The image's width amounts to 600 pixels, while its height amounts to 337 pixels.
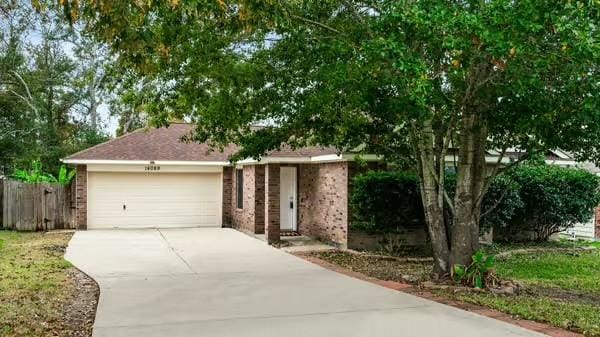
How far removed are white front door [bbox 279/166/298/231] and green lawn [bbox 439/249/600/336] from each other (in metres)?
6.96

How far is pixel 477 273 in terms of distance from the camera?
9.70 m

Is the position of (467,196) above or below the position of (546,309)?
above

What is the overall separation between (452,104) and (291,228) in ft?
32.8

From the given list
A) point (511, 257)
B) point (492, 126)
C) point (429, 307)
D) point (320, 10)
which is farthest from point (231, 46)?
point (511, 257)

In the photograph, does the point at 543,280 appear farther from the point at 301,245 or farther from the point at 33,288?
the point at 33,288

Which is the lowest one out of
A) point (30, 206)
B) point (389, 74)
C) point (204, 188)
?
point (30, 206)

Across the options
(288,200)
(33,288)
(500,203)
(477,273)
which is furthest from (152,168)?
(477,273)

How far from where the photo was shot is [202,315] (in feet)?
24.0

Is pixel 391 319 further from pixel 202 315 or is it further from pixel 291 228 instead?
pixel 291 228

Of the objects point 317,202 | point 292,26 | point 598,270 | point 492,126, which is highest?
point 292,26

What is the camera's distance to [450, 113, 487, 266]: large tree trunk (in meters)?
9.94

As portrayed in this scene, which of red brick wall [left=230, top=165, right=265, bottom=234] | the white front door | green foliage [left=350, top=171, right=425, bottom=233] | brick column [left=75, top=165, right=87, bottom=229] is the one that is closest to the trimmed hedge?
green foliage [left=350, top=171, right=425, bottom=233]

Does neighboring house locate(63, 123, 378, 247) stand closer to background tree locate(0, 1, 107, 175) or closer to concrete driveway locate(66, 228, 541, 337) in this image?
concrete driveway locate(66, 228, 541, 337)

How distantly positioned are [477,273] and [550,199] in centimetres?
757
